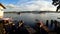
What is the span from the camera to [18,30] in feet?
56.1

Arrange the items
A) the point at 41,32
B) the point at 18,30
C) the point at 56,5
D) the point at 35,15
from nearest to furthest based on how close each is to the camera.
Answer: the point at 41,32 < the point at 18,30 < the point at 56,5 < the point at 35,15

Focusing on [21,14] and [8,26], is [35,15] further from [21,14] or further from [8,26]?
[8,26]

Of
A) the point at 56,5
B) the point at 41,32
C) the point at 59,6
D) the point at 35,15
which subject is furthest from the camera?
the point at 35,15

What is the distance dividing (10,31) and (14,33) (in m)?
0.47

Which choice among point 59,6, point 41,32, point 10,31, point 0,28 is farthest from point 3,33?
point 59,6

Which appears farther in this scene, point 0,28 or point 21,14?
point 21,14

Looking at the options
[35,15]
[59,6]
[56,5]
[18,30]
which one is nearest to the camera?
[18,30]

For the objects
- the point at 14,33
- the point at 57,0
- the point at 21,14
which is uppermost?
the point at 57,0

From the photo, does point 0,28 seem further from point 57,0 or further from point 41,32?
point 57,0

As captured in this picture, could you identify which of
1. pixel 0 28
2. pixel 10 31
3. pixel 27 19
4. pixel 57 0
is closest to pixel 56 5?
pixel 57 0

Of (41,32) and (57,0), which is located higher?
(57,0)

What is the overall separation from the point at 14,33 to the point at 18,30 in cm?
79

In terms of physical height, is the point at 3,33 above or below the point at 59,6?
below

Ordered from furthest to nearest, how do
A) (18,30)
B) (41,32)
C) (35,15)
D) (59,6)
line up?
(35,15), (59,6), (18,30), (41,32)
